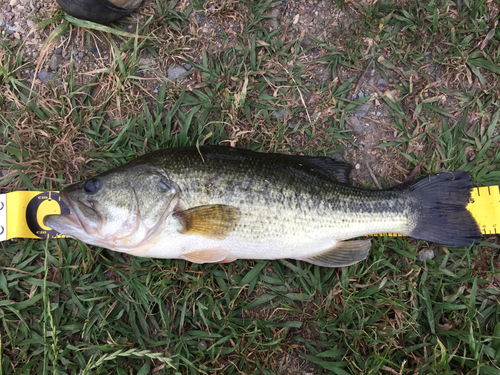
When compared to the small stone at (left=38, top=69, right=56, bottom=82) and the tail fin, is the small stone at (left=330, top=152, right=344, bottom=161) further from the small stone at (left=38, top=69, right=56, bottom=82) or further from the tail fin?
the small stone at (left=38, top=69, right=56, bottom=82)

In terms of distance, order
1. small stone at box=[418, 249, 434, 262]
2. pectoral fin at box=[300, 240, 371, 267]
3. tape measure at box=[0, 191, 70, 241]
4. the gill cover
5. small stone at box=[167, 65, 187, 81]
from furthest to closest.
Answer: small stone at box=[167, 65, 187, 81]
small stone at box=[418, 249, 434, 262]
tape measure at box=[0, 191, 70, 241]
pectoral fin at box=[300, 240, 371, 267]
the gill cover

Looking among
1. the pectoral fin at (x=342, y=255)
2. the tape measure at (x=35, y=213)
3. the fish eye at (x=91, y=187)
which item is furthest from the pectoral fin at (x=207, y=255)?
the tape measure at (x=35, y=213)

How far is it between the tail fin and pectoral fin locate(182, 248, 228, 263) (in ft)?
6.44

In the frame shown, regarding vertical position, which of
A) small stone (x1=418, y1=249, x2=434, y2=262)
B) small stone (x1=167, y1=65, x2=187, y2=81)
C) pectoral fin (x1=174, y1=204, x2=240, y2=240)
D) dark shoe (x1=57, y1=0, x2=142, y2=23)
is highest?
dark shoe (x1=57, y1=0, x2=142, y2=23)

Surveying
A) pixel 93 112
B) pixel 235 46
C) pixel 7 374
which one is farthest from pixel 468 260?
pixel 7 374

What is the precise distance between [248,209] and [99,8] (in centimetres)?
264

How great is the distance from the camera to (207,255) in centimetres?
271

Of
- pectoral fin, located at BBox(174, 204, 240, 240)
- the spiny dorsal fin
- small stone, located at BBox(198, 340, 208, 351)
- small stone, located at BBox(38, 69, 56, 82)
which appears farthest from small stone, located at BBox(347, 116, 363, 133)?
small stone, located at BBox(38, 69, 56, 82)

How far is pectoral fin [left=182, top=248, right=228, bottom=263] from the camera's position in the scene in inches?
106

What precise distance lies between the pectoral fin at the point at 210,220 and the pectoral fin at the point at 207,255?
0.49 ft

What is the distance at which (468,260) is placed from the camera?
316 cm

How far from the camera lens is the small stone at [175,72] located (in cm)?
333

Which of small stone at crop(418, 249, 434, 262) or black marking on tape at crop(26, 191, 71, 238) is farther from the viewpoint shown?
small stone at crop(418, 249, 434, 262)

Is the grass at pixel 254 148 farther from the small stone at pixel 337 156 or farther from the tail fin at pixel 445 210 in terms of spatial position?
the tail fin at pixel 445 210
